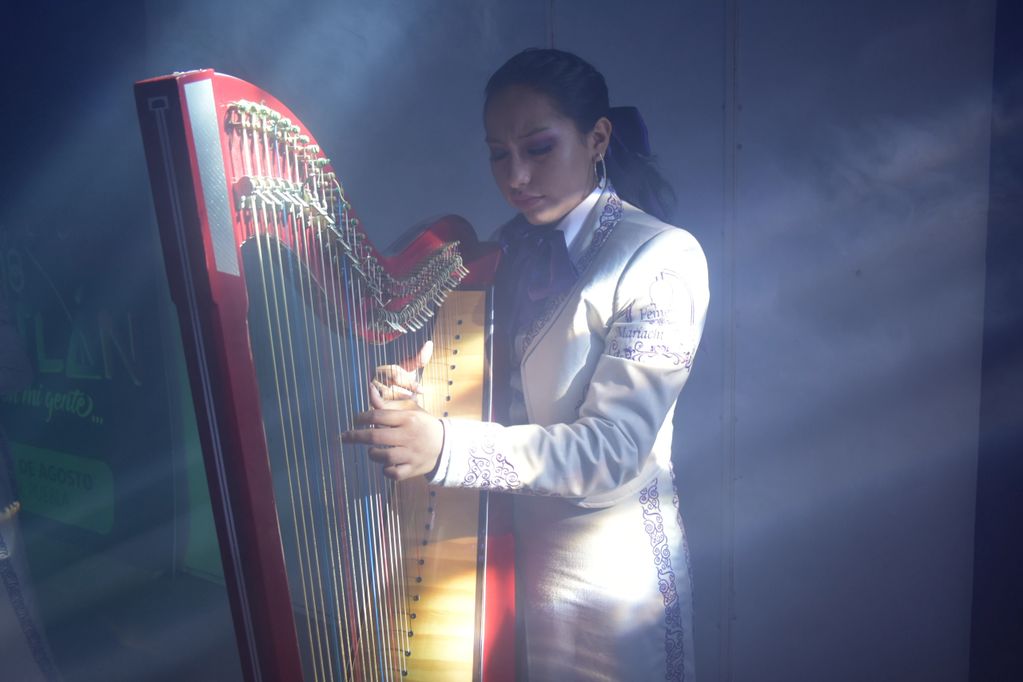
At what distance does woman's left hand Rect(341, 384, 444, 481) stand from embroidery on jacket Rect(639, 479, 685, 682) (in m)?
0.38

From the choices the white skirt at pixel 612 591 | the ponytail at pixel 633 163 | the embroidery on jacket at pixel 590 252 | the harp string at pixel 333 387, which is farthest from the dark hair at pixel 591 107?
the white skirt at pixel 612 591

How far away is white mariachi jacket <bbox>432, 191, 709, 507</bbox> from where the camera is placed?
89 cm

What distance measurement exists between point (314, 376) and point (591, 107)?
621 millimetres

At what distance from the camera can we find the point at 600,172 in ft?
3.56

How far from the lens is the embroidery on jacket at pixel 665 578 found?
3.36 ft

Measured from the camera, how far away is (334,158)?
6.32ft

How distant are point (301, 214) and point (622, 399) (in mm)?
493

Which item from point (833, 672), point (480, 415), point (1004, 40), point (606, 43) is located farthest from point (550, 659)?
point (1004, 40)

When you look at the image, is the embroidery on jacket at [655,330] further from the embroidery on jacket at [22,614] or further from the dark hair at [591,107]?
the embroidery on jacket at [22,614]

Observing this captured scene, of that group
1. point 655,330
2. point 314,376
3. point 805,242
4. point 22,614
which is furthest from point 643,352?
point 22,614

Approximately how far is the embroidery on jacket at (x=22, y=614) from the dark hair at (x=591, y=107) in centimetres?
145

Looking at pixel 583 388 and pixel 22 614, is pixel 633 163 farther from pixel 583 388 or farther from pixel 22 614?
pixel 22 614

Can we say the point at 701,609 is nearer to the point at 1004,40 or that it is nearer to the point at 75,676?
the point at 1004,40

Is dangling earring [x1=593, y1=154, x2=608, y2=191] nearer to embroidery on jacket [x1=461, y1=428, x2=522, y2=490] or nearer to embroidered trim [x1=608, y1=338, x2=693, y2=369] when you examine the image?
embroidered trim [x1=608, y1=338, x2=693, y2=369]
